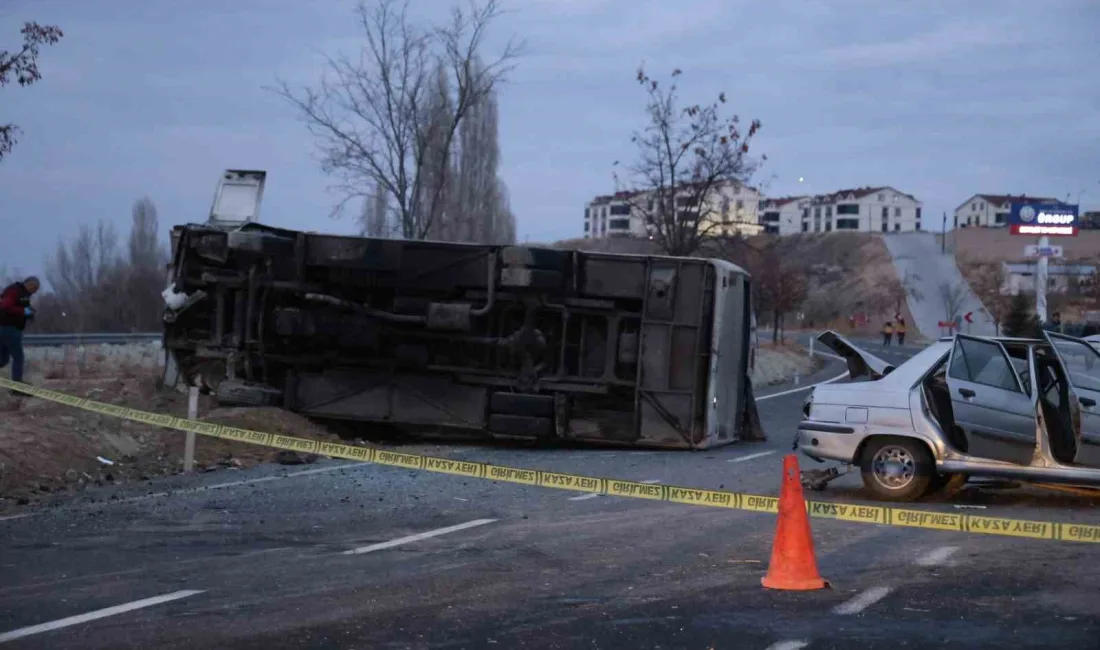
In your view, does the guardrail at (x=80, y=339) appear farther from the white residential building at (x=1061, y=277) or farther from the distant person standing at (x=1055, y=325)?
the white residential building at (x=1061, y=277)

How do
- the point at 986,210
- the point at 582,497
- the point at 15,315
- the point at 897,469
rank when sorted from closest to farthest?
the point at 897,469 < the point at 582,497 < the point at 15,315 < the point at 986,210

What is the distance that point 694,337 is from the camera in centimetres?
1681

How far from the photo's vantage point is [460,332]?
17.1 metres

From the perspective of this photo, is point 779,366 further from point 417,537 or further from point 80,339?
point 417,537

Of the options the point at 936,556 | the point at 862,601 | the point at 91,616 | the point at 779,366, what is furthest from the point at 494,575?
the point at 779,366

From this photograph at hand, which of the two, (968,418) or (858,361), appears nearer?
(968,418)

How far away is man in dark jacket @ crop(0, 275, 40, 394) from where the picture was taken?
58.9 feet

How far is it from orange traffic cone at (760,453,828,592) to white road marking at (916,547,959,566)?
52.8 inches

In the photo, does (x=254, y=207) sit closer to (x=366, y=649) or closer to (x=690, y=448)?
(x=690, y=448)

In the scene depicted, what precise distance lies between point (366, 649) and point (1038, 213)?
3279 inches

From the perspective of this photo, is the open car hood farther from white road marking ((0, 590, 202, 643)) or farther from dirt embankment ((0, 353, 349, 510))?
white road marking ((0, 590, 202, 643))

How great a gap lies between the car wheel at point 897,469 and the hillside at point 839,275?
7867cm

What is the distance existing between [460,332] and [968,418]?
7.07m

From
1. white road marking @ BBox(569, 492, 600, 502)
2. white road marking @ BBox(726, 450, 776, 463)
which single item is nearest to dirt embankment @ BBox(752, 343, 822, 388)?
white road marking @ BBox(726, 450, 776, 463)
